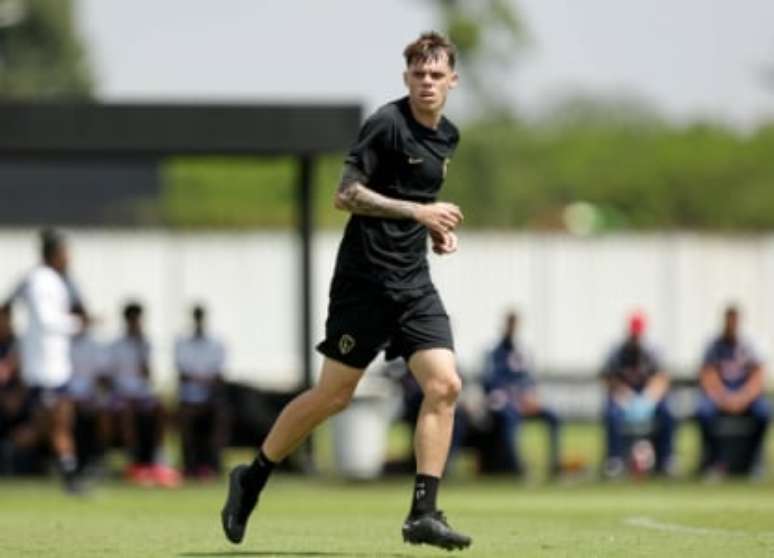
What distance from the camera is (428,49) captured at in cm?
1071

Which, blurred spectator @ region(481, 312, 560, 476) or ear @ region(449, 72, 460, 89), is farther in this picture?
blurred spectator @ region(481, 312, 560, 476)

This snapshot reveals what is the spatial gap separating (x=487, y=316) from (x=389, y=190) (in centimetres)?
2912

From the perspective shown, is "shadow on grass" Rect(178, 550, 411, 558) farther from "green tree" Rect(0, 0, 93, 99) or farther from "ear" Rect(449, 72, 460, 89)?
"green tree" Rect(0, 0, 93, 99)

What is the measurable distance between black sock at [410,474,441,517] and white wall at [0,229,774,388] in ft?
89.4

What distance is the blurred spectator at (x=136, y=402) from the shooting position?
23.5m

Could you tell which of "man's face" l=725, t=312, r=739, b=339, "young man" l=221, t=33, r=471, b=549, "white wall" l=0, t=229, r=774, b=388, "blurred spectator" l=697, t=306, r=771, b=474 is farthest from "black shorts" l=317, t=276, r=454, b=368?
"white wall" l=0, t=229, r=774, b=388

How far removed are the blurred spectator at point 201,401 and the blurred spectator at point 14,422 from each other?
4.96ft

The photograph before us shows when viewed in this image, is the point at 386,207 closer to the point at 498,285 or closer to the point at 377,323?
the point at 377,323

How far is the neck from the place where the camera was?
1084cm

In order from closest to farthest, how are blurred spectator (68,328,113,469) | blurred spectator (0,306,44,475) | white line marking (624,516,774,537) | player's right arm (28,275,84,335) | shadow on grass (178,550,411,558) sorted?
shadow on grass (178,550,411,558) < white line marking (624,516,774,537) < player's right arm (28,275,84,335) < blurred spectator (0,306,44,475) < blurred spectator (68,328,113,469)

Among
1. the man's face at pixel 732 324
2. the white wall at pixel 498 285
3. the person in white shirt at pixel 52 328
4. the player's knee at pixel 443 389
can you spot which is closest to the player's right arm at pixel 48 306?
the person in white shirt at pixel 52 328

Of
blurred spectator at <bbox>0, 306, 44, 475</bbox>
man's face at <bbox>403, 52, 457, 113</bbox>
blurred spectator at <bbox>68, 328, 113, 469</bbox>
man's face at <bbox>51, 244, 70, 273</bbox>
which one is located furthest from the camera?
blurred spectator at <bbox>68, 328, 113, 469</bbox>

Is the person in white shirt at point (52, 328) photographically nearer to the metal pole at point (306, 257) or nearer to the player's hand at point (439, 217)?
the metal pole at point (306, 257)

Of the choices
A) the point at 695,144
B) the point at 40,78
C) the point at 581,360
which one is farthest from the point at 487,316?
the point at 40,78
